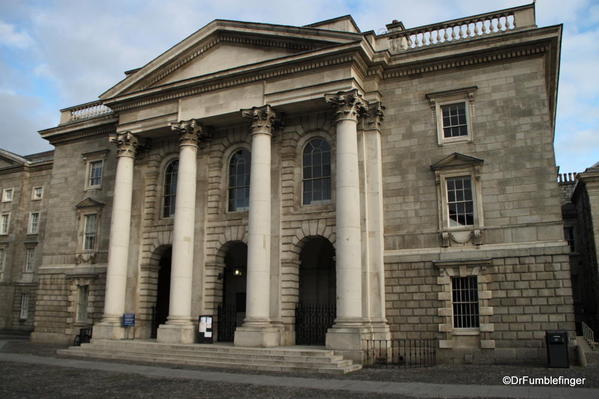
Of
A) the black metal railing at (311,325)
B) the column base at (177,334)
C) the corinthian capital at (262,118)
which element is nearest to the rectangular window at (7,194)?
the column base at (177,334)

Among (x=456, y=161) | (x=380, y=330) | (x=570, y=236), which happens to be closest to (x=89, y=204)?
(x=380, y=330)

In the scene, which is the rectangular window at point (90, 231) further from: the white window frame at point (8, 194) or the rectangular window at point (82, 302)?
the white window frame at point (8, 194)

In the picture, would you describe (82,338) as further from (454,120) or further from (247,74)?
(454,120)

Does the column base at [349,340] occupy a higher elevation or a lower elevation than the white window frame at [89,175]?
lower

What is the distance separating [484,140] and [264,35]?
33.0 ft

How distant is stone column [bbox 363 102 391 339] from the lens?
66.5 ft

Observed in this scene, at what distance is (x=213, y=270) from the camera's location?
78.3 ft

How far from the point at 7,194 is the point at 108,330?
27.8 m

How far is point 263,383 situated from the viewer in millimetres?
14508

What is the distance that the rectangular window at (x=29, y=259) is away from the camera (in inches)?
1713

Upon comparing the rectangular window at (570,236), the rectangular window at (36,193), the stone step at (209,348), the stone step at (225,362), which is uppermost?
the rectangular window at (36,193)

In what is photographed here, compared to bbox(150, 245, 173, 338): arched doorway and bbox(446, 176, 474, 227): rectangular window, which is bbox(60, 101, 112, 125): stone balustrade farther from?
bbox(446, 176, 474, 227): rectangular window

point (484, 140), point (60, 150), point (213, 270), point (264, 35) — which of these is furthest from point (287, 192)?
point (60, 150)

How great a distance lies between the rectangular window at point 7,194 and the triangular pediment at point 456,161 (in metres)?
38.2
